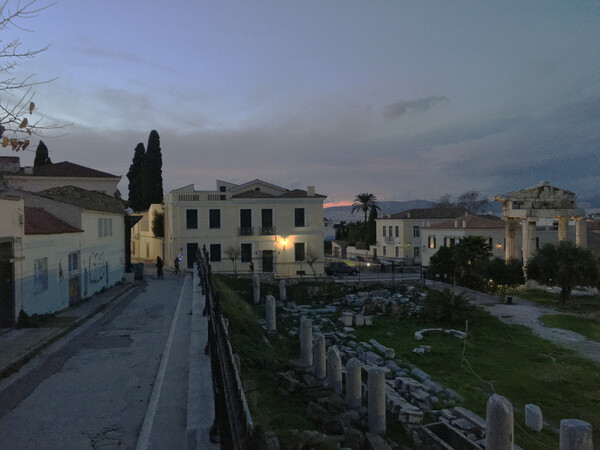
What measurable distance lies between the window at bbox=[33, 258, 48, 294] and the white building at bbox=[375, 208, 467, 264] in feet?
142

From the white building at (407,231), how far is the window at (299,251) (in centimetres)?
1995

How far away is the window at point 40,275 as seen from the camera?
13156 millimetres

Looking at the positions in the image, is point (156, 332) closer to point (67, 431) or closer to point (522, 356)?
point (67, 431)

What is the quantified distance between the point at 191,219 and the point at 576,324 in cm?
2548

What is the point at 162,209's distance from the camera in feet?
132

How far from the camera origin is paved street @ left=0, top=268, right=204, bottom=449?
546cm

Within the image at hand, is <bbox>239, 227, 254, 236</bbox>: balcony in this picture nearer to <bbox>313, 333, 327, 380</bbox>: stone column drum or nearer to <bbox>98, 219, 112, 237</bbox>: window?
<bbox>98, 219, 112, 237</bbox>: window

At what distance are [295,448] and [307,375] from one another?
15.8 feet

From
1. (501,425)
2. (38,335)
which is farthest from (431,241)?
(501,425)

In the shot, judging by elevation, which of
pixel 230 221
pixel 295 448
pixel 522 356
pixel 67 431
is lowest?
pixel 522 356

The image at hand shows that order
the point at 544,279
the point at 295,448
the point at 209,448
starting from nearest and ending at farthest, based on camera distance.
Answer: the point at 209,448 < the point at 295,448 < the point at 544,279

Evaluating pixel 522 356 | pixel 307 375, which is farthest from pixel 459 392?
pixel 522 356

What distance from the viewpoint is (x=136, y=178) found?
51.1 m

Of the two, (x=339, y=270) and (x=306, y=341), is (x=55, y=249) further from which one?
(x=339, y=270)
